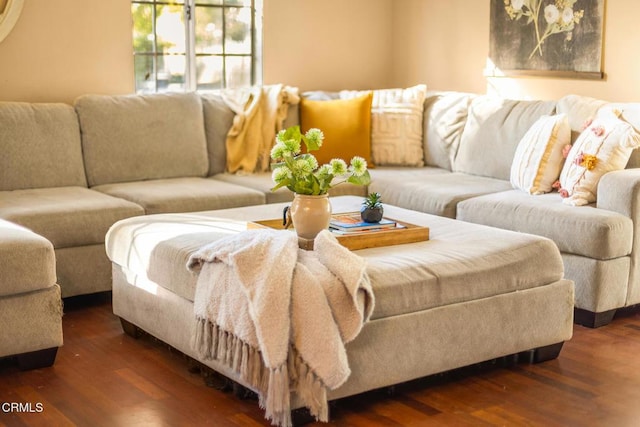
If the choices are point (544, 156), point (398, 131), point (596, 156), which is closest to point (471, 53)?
point (398, 131)

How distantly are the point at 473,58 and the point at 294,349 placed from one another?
3522 millimetres

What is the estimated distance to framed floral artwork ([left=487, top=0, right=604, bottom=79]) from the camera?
491 cm

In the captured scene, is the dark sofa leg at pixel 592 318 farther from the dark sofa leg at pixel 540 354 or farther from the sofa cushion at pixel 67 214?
the sofa cushion at pixel 67 214

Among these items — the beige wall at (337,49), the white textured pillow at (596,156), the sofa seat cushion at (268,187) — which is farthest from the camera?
the beige wall at (337,49)

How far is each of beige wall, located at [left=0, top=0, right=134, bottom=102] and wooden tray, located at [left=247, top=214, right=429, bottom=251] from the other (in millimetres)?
2162

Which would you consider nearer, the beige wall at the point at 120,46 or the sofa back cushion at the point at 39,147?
the sofa back cushion at the point at 39,147

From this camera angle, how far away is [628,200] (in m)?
3.83

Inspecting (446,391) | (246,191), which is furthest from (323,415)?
(246,191)

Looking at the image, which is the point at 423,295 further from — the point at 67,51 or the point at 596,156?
the point at 67,51

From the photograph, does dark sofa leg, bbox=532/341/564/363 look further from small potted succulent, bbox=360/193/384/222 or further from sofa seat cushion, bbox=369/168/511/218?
sofa seat cushion, bbox=369/168/511/218

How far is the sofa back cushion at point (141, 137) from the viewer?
15.8ft

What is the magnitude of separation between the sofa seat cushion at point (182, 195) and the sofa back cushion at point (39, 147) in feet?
0.67

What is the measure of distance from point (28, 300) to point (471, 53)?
352 cm

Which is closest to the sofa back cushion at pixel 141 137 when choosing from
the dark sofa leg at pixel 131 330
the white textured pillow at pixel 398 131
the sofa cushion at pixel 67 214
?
the sofa cushion at pixel 67 214
